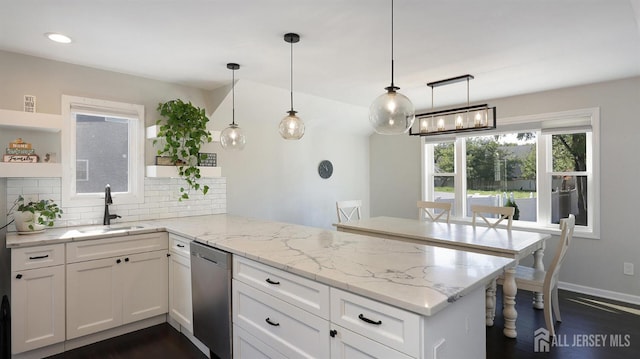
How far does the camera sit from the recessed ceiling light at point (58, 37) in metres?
2.42

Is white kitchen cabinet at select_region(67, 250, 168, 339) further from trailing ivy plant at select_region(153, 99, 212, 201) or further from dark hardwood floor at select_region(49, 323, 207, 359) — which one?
trailing ivy plant at select_region(153, 99, 212, 201)

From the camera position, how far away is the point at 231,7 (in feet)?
6.73

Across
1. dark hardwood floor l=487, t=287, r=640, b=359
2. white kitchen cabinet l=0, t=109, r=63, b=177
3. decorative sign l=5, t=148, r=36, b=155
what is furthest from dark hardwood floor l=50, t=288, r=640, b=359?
decorative sign l=5, t=148, r=36, b=155

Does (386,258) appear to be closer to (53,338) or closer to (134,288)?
(134,288)

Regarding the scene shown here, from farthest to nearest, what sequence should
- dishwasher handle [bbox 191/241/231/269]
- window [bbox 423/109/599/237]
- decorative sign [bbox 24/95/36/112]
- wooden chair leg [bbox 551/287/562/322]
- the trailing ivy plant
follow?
window [bbox 423/109/599/237] → the trailing ivy plant → wooden chair leg [bbox 551/287/562/322] → decorative sign [bbox 24/95/36/112] → dishwasher handle [bbox 191/241/231/269]

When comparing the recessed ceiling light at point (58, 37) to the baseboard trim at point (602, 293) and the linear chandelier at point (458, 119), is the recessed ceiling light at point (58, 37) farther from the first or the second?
the baseboard trim at point (602, 293)

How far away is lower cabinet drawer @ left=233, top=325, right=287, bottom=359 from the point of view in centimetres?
190

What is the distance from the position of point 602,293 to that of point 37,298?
5201mm

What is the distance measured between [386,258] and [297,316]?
22.1 inches

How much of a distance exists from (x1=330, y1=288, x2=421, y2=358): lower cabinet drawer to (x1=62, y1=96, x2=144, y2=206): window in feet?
8.92

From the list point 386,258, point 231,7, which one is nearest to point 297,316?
point 386,258

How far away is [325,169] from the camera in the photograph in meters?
5.31

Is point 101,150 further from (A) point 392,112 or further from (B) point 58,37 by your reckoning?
(A) point 392,112

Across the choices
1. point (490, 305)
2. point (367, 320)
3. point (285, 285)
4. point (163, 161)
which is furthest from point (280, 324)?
point (163, 161)
